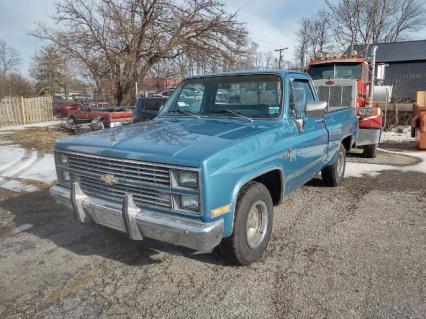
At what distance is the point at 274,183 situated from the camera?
418 centimetres

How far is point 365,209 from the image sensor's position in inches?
216

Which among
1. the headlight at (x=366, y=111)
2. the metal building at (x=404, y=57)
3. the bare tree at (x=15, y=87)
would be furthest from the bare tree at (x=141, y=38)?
the bare tree at (x=15, y=87)

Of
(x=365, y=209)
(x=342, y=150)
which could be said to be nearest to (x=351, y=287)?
(x=365, y=209)

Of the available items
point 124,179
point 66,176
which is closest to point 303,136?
point 124,179

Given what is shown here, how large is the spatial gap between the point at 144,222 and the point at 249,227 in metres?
1.12

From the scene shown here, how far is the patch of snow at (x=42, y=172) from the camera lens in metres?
7.63

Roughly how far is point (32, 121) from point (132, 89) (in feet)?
36.1

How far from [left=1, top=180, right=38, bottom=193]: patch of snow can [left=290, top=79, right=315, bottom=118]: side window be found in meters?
4.89

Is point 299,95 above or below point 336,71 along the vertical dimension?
below

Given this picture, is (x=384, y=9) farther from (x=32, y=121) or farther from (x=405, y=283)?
(x=405, y=283)

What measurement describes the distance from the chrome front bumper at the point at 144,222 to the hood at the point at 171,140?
0.43m

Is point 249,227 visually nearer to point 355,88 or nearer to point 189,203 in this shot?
point 189,203

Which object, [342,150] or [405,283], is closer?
[405,283]

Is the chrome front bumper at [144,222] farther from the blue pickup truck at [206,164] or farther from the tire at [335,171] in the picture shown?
the tire at [335,171]
